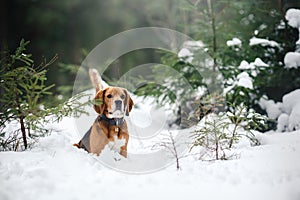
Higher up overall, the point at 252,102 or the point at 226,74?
the point at 226,74

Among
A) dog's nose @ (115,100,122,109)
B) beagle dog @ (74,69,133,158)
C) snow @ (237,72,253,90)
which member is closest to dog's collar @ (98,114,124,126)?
beagle dog @ (74,69,133,158)

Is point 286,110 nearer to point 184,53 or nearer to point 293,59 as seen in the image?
point 293,59

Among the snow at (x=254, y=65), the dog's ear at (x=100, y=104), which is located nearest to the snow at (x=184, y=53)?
the snow at (x=254, y=65)

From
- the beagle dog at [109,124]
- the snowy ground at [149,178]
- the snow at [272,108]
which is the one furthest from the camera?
the snow at [272,108]

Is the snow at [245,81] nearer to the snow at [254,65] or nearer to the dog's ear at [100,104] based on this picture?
the snow at [254,65]

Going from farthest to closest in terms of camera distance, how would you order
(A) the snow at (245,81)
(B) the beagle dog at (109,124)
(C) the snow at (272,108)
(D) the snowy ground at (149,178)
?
(C) the snow at (272,108) < (A) the snow at (245,81) < (B) the beagle dog at (109,124) < (D) the snowy ground at (149,178)

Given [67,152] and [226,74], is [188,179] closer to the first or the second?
[67,152]

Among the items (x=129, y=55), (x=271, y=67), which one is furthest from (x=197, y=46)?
(x=129, y=55)

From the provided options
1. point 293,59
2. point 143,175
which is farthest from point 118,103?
point 293,59

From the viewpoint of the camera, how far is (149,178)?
2082mm

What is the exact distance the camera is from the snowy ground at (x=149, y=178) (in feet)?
5.94

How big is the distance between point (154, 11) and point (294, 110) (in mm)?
9049

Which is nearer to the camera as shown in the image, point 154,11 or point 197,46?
point 197,46

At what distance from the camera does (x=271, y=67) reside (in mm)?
3879
